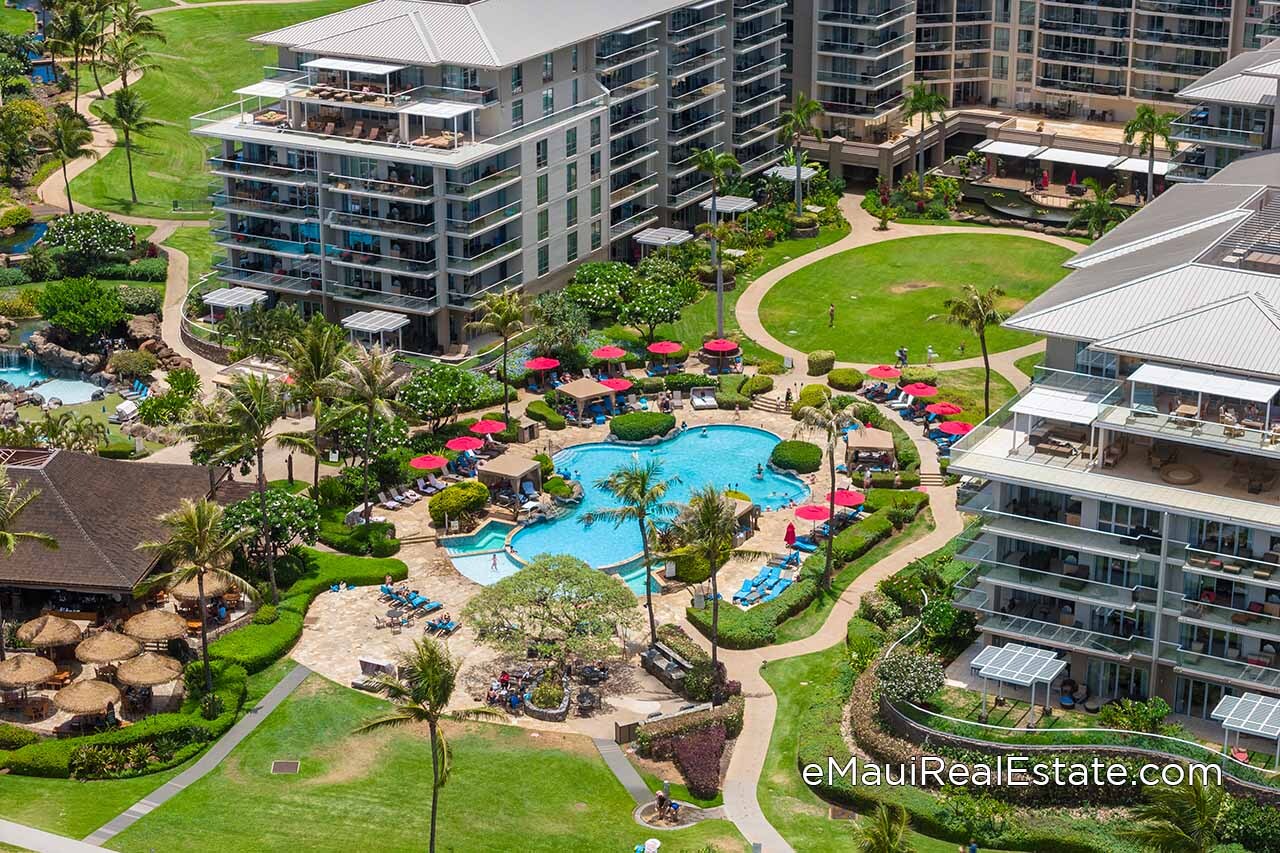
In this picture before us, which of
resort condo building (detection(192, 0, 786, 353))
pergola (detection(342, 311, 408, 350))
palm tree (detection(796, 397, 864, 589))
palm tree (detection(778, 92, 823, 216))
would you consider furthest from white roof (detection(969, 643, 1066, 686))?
palm tree (detection(778, 92, 823, 216))

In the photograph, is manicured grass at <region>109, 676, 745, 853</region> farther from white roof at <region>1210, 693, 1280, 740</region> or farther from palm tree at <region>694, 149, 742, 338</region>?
palm tree at <region>694, 149, 742, 338</region>

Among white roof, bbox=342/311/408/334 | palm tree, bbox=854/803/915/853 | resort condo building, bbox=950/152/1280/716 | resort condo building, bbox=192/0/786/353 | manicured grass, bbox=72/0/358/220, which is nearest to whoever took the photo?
palm tree, bbox=854/803/915/853

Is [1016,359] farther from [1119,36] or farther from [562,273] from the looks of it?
[1119,36]

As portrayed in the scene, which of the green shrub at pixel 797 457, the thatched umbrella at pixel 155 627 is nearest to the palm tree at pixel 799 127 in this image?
the green shrub at pixel 797 457

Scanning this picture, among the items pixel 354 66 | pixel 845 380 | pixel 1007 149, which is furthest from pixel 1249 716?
pixel 1007 149

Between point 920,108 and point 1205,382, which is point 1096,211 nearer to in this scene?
point 920,108

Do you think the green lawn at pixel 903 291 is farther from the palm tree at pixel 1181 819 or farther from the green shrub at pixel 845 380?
the palm tree at pixel 1181 819

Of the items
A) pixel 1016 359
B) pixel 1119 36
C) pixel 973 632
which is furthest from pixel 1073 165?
pixel 973 632
